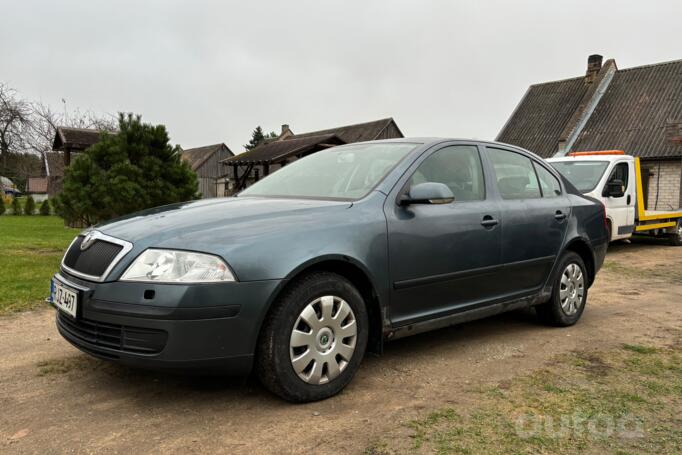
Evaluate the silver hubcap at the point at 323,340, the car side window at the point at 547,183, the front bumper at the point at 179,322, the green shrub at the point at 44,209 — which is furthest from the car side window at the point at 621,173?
the green shrub at the point at 44,209

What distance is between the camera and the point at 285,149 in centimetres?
2408

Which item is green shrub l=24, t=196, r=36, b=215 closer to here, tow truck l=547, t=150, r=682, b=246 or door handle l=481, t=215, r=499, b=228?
tow truck l=547, t=150, r=682, b=246

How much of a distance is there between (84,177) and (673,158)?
21234 millimetres

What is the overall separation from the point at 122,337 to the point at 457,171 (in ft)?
8.66

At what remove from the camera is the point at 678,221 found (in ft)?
43.1

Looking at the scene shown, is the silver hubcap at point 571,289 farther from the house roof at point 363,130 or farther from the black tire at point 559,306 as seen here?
the house roof at point 363,130

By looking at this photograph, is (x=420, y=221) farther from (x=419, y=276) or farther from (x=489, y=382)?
(x=489, y=382)

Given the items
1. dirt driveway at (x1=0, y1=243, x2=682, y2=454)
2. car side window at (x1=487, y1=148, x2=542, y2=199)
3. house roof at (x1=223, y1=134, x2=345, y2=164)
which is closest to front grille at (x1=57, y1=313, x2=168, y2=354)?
dirt driveway at (x1=0, y1=243, x2=682, y2=454)

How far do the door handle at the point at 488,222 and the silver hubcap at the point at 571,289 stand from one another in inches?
46.2

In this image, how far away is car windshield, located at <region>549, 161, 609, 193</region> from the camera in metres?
10.9

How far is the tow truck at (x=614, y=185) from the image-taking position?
1073cm

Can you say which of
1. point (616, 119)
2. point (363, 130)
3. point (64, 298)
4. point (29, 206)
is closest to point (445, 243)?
point (64, 298)

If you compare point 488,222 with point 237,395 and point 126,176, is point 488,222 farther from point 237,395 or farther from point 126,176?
point 126,176

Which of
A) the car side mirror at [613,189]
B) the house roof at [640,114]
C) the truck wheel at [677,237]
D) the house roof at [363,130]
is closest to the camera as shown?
the car side mirror at [613,189]
